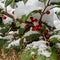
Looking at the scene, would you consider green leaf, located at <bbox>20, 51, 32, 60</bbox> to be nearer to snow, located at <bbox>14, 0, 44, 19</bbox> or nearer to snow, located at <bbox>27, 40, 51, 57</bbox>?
snow, located at <bbox>27, 40, 51, 57</bbox>

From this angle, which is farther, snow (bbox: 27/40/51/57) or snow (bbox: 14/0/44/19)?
snow (bbox: 14/0/44/19)

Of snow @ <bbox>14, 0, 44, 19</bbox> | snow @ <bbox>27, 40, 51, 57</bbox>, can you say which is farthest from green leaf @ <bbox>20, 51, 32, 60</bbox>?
snow @ <bbox>14, 0, 44, 19</bbox>

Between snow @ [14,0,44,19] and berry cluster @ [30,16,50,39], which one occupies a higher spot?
snow @ [14,0,44,19]

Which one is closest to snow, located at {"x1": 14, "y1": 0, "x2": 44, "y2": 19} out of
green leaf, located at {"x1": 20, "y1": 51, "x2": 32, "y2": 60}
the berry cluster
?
the berry cluster

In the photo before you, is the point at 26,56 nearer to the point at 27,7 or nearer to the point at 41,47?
the point at 41,47

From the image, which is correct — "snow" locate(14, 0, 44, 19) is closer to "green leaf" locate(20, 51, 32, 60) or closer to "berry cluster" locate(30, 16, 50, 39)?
"berry cluster" locate(30, 16, 50, 39)

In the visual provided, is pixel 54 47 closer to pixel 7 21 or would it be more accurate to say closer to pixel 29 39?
pixel 29 39

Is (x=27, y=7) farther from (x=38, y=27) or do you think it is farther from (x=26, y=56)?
(x=26, y=56)

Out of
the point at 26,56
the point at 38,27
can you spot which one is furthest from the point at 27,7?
the point at 26,56

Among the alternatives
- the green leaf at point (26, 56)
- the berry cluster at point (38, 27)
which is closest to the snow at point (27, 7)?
the berry cluster at point (38, 27)

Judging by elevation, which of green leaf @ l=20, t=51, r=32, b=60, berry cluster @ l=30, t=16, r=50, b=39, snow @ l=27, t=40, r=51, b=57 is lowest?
green leaf @ l=20, t=51, r=32, b=60

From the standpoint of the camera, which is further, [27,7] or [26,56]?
[27,7]

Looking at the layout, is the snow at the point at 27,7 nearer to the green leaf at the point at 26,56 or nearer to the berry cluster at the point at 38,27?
the berry cluster at the point at 38,27

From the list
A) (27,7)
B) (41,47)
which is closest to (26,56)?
(41,47)
